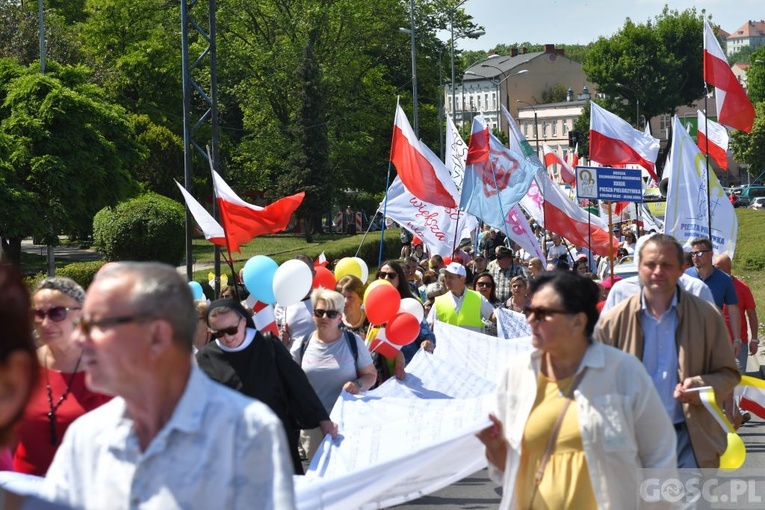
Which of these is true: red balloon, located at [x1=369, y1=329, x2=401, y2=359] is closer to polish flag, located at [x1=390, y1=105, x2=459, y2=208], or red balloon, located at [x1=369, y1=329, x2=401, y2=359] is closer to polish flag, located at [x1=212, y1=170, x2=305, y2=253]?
polish flag, located at [x1=212, y1=170, x2=305, y2=253]

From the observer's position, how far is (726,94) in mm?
15102

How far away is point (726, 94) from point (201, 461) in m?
13.4

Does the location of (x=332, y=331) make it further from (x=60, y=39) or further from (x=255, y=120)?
(x=255, y=120)

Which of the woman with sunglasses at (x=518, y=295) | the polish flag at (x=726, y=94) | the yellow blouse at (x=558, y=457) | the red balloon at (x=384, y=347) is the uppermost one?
the polish flag at (x=726, y=94)

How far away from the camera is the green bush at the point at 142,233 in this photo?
30406mm

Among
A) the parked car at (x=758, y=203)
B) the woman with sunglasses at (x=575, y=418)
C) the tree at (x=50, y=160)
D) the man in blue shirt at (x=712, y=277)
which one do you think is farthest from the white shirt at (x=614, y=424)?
the parked car at (x=758, y=203)

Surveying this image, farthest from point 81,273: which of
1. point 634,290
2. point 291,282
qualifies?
point 634,290

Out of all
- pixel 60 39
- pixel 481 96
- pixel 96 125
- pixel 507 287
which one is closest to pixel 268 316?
pixel 507 287

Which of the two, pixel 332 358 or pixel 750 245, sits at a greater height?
pixel 332 358

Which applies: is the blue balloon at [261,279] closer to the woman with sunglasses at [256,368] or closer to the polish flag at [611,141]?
the woman with sunglasses at [256,368]

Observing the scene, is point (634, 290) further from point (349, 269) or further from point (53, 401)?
point (349, 269)

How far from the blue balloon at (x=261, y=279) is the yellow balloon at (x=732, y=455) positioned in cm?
458

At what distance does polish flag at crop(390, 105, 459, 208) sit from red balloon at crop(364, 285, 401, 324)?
8871 millimetres

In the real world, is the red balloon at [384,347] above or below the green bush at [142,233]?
above
